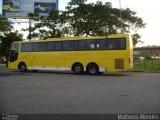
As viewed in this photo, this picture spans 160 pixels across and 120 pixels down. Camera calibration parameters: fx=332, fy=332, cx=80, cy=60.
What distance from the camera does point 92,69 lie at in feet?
81.4

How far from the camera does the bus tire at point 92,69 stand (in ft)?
80.7

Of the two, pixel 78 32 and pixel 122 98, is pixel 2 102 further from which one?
pixel 78 32

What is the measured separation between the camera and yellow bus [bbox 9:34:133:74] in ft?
76.5

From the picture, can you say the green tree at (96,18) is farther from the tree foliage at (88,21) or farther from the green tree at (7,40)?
the green tree at (7,40)

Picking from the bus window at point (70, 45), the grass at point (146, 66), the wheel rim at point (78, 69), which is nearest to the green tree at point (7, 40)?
the grass at point (146, 66)

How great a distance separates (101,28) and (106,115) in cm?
2946

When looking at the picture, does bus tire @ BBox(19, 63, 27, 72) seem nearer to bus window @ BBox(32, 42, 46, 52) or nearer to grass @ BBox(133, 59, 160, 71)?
bus window @ BBox(32, 42, 46, 52)

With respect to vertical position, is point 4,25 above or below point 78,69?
above

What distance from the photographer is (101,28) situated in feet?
121

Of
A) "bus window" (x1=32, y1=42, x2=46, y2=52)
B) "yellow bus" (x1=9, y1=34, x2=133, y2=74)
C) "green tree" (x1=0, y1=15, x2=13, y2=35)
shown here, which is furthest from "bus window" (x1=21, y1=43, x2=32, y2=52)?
"green tree" (x1=0, y1=15, x2=13, y2=35)

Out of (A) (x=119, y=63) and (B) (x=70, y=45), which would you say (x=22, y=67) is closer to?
(B) (x=70, y=45)

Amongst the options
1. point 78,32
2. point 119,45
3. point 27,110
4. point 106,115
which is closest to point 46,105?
point 27,110

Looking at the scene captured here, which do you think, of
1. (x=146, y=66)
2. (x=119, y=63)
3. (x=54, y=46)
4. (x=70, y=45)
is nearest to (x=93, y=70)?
(x=119, y=63)

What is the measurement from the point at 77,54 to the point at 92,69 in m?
1.69
